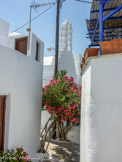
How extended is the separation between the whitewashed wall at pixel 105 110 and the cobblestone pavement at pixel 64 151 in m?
3.94

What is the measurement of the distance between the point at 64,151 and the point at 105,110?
5.46 m

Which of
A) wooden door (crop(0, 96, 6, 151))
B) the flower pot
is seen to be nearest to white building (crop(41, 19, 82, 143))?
wooden door (crop(0, 96, 6, 151))

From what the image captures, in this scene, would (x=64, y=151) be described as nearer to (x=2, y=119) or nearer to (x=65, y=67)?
(x=2, y=119)

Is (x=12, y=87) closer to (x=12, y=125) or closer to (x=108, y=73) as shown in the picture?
(x=12, y=125)

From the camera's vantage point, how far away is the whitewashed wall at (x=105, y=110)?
299cm

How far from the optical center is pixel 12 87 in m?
4.99

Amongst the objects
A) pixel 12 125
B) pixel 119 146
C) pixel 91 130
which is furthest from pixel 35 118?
pixel 119 146

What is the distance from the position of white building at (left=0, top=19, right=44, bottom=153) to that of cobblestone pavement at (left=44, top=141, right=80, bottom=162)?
3.02 ft

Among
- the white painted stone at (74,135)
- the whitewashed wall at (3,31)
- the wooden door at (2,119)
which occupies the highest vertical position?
the whitewashed wall at (3,31)

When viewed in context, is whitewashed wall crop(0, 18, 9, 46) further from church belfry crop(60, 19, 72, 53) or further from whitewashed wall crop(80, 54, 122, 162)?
church belfry crop(60, 19, 72, 53)

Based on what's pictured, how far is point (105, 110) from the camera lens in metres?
3.08

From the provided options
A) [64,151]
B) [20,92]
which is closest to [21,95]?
[20,92]

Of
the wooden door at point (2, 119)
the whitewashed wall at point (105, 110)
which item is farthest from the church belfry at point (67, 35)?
the whitewashed wall at point (105, 110)

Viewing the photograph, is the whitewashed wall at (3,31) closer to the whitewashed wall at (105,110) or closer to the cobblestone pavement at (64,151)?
the whitewashed wall at (105,110)
